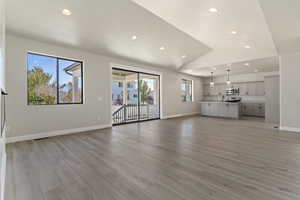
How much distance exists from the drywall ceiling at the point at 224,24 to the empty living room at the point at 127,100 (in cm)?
3

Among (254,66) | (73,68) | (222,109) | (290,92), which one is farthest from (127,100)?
(254,66)

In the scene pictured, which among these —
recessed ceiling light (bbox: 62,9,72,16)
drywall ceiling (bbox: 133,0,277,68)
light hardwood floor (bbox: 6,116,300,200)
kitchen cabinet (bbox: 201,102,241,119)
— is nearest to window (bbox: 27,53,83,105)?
light hardwood floor (bbox: 6,116,300,200)

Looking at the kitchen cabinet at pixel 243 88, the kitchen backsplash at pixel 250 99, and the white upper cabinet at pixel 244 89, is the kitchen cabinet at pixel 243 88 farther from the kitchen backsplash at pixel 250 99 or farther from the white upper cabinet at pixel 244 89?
the kitchen backsplash at pixel 250 99

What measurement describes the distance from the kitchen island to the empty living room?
1.60 meters

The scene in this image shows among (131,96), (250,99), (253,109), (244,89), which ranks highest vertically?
(244,89)

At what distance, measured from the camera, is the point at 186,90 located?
10.5 metres

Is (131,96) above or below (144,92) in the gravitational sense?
below

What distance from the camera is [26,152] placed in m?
3.33

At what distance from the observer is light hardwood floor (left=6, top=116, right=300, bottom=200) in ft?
6.16

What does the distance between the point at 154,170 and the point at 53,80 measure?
448 centimetres

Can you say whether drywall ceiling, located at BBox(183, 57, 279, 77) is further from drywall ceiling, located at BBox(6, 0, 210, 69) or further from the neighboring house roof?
the neighboring house roof

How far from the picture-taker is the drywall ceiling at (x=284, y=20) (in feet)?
9.47

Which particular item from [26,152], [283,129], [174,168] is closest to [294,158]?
[174,168]

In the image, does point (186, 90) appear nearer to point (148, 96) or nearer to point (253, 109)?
point (148, 96)
